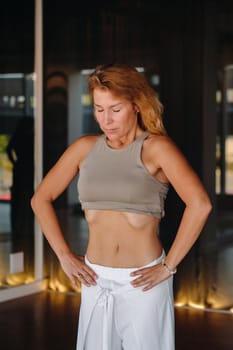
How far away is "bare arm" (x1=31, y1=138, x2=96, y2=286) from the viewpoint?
1.90 meters

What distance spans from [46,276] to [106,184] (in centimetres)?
378

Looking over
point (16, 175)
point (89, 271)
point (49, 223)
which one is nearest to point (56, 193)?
point (49, 223)

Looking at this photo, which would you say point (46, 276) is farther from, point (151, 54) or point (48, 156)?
point (151, 54)

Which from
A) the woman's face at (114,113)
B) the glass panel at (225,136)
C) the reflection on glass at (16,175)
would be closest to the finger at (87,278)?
the woman's face at (114,113)

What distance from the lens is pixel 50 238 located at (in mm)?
1986

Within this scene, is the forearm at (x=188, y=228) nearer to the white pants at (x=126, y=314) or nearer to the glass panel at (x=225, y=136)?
the white pants at (x=126, y=314)

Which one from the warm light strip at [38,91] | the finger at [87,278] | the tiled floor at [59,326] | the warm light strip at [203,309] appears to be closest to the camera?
the finger at [87,278]

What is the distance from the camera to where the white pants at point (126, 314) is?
1.81 meters

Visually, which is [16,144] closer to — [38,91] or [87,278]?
[38,91]

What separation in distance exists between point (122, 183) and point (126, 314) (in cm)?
36

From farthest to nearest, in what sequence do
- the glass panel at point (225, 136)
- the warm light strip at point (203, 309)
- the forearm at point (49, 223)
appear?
1. the warm light strip at point (203, 309)
2. the glass panel at point (225, 136)
3. the forearm at point (49, 223)

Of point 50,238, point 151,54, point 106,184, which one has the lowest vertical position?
point 50,238

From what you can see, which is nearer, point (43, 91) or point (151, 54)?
point (151, 54)

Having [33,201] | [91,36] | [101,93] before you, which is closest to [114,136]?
[101,93]
